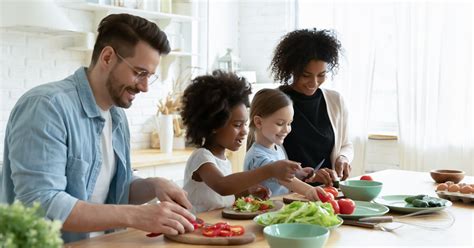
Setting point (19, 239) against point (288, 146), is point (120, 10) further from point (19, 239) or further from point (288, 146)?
point (19, 239)

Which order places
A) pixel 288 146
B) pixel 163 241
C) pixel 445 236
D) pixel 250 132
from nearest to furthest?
pixel 163 241
pixel 445 236
pixel 250 132
pixel 288 146

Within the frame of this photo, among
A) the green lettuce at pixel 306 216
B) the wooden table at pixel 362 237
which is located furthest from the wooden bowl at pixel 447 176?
the green lettuce at pixel 306 216

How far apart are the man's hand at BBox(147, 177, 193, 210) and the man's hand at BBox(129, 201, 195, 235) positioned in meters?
0.22

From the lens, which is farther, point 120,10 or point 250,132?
point 120,10

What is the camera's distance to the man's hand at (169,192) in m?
1.83

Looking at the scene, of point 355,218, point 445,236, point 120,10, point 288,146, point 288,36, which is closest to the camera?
point 445,236

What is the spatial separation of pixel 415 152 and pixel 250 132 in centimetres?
218

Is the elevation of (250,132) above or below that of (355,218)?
above

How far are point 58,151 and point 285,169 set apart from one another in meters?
0.72

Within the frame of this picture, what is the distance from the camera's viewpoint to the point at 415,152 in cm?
443

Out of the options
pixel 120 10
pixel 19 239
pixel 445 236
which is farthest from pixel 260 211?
pixel 120 10

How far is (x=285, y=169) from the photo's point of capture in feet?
6.26

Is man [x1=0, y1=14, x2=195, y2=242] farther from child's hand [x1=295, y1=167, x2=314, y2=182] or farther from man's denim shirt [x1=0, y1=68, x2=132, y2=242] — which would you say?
child's hand [x1=295, y1=167, x2=314, y2=182]

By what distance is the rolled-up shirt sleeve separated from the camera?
5.14 feet
